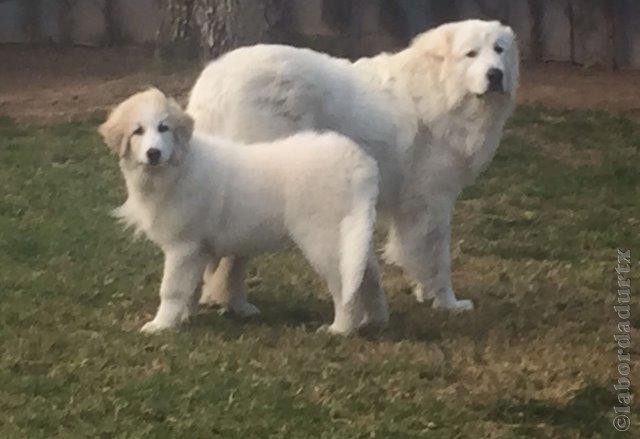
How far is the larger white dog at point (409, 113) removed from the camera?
19.1 feet

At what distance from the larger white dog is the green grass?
0.33 m

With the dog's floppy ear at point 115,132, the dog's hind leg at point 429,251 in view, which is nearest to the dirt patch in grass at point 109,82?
the dog's hind leg at point 429,251

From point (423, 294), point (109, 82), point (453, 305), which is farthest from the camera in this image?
point (109, 82)

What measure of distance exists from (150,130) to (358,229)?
3.21ft

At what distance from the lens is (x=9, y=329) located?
5.38m

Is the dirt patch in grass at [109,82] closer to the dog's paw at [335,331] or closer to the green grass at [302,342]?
the green grass at [302,342]

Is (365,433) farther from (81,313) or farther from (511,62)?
(511,62)

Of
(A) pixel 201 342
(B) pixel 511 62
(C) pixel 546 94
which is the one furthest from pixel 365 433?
(C) pixel 546 94

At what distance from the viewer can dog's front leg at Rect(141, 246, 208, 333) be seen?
5324 mm

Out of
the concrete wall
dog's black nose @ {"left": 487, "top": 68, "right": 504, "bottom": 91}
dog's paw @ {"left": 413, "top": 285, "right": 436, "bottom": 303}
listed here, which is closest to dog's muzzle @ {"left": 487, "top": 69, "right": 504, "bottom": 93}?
dog's black nose @ {"left": 487, "top": 68, "right": 504, "bottom": 91}

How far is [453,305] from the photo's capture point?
6.08 meters

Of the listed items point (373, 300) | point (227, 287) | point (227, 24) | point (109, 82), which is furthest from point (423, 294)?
point (109, 82)

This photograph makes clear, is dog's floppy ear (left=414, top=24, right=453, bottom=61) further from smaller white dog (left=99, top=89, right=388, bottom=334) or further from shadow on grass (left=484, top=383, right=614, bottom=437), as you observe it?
shadow on grass (left=484, top=383, right=614, bottom=437)

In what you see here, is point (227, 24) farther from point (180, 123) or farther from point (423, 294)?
point (180, 123)
